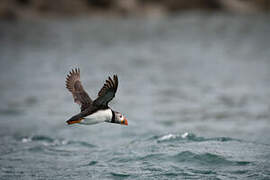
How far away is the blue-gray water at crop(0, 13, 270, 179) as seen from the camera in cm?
1029

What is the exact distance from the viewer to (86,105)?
9.55 meters

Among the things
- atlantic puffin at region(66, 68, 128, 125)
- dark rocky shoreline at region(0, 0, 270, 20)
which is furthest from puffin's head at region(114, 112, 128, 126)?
dark rocky shoreline at region(0, 0, 270, 20)

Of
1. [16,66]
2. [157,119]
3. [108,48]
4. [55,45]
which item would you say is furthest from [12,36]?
[157,119]

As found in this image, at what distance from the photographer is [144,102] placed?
18.5 metres

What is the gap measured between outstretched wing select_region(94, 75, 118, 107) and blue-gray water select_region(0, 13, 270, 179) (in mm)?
1520

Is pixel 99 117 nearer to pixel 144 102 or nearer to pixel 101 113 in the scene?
pixel 101 113

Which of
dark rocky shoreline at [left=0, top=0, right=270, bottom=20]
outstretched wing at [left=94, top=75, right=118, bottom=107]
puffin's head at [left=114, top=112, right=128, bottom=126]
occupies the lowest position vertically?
puffin's head at [left=114, top=112, right=128, bottom=126]

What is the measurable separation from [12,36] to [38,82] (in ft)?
55.5

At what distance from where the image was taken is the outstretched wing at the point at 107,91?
8508mm

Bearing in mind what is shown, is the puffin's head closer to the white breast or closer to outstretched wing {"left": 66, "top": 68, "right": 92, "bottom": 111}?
the white breast

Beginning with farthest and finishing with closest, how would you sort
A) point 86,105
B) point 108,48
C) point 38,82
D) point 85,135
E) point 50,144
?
1. point 108,48
2. point 38,82
3. point 85,135
4. point 50,144
5. point 86,105

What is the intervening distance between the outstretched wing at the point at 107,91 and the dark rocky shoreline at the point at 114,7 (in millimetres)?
38909

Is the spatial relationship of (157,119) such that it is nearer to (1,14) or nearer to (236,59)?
(236,59)

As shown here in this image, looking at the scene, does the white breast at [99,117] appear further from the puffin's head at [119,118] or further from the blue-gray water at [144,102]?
the blue-gray water at [144,102]
